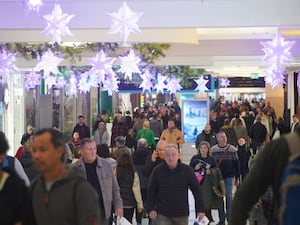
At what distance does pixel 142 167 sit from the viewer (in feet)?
34.6

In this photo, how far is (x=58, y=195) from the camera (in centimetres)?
412

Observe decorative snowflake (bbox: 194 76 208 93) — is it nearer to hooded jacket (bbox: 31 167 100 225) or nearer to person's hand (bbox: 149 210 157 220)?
person's hand (bbox: 149 210 157 220)

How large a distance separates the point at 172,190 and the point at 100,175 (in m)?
1.03

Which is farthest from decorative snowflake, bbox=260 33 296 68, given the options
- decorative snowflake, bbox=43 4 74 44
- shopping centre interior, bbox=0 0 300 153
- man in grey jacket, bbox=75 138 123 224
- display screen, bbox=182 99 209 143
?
display screen, bbox=182 99 209 143

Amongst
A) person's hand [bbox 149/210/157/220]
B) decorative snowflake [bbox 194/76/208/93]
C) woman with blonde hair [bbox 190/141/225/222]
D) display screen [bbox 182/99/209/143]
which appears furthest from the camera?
decorative snowflake [bbox 194/76/208/93]

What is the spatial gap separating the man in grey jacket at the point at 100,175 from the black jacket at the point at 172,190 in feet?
2.37

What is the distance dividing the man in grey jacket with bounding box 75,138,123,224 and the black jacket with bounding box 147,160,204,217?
2.37 feet

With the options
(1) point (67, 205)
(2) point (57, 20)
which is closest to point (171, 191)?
(2) point (57, 20)

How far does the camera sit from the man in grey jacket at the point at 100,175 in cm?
715

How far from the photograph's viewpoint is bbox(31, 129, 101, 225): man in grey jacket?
4.09 metres

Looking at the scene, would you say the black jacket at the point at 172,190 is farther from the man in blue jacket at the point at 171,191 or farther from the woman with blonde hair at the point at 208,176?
the woman with blonde hair at the point at 208,176

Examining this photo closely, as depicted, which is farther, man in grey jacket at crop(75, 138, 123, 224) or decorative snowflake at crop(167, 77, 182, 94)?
decorative snowflake at crop(167, 77, 182, 94)

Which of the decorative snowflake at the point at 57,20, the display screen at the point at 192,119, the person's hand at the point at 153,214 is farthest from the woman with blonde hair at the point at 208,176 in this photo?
the display screen at the point at 192,119

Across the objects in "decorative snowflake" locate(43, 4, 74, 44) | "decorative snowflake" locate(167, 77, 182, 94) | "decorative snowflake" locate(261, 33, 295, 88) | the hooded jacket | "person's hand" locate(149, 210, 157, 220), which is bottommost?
"person's hand" locate(149, 210, 157, 220)
